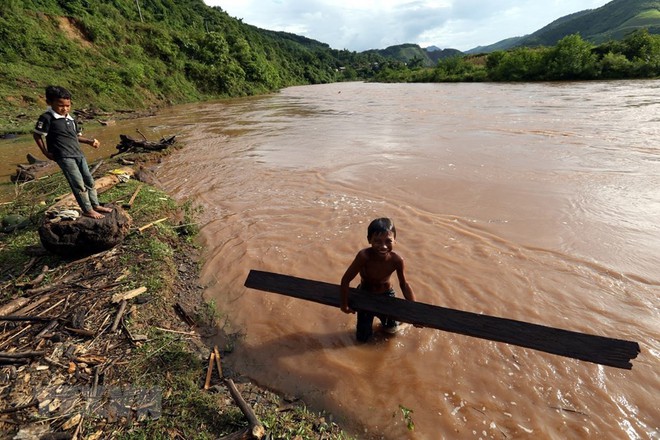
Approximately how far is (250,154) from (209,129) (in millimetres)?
6263

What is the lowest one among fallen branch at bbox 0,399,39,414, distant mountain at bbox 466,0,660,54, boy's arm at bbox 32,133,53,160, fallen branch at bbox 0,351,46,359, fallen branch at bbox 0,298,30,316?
fallen branch at bbox 0,399,39,414

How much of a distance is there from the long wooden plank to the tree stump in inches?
90.4

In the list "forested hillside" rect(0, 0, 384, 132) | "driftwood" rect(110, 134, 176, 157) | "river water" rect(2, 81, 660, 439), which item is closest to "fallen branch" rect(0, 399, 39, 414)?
"river water" rect(2, 81, 660, 439)

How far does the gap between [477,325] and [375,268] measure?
0.91m

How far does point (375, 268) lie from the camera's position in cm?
291

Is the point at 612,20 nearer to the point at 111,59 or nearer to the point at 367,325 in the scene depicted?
the point at 111,59

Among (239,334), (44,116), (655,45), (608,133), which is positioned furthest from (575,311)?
(655,45)

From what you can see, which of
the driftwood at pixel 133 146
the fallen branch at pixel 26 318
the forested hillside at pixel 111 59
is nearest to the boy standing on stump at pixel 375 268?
the fallen branch at pixel 26 318

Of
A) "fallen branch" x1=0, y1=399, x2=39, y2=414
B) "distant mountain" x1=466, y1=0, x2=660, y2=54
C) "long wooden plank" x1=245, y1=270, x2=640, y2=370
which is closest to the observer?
"long wooden plank" x1=245, y1=270, x2=640, y2=370

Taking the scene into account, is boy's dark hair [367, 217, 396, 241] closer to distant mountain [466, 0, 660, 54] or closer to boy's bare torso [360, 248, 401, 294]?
boy's bare torso [360, 248, 401, 294]

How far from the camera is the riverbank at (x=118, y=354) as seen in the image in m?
2.26

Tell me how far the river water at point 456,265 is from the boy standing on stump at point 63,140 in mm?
1835

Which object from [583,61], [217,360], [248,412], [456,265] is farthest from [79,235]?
[583,61]

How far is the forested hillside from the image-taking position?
19125 millimetres
